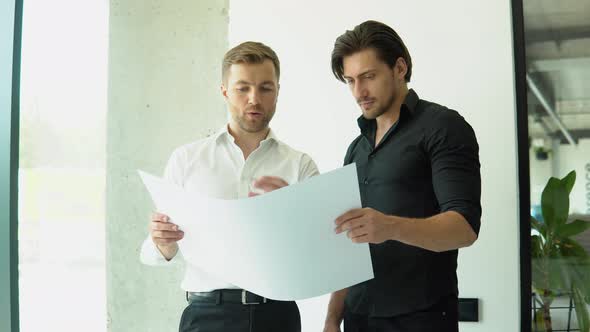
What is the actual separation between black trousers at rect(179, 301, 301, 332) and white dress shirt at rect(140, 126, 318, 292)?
0.06 metres

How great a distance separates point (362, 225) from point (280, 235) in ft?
0.57

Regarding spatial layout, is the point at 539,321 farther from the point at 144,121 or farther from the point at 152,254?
the point at 144,121

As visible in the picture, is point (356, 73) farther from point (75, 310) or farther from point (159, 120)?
point (75, 310)

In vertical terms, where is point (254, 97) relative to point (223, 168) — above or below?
above

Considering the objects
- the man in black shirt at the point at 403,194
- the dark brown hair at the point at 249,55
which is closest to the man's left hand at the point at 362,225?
Answer: the man in black shirt at the point at 403,194

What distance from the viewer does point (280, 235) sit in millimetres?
1378

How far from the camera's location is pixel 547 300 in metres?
2.24

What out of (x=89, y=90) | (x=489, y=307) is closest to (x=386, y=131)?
(x=489, y=307)

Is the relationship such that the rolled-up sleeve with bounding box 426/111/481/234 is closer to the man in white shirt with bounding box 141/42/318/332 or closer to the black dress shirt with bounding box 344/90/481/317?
the black dress shirt with bounding box 344/90/481/317

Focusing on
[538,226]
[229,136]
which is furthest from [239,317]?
[538,226]

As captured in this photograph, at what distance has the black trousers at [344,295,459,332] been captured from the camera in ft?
5.38

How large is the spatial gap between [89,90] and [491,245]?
2.14 m

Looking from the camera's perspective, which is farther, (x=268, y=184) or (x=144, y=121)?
(x=144, y=121)

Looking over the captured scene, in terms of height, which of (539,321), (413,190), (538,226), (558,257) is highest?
(413,190)
